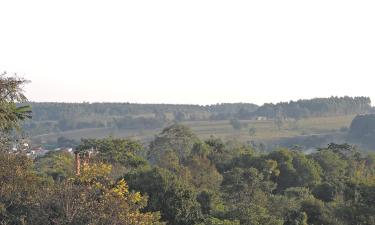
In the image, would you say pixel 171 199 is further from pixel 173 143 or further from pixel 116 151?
pixel 173 143

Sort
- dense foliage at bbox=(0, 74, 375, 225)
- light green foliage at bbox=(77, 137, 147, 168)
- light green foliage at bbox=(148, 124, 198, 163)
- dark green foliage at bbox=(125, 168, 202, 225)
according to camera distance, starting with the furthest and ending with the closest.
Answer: light green foliage at bbox=(148, 124, 198, 163)
light green foliage at bbox=(77, 137, 147, 168)
dark green foliage at bbox=(125, 168, 202, 225)
dense foliage at bbox=(0, 74, 375, 225)

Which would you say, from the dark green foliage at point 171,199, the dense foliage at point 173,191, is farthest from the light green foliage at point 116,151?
the dark green foliage at point 171,199

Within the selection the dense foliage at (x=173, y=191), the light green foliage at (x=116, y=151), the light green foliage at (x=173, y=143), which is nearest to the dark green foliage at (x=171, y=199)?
the dense foliage at (x=173, y=191)

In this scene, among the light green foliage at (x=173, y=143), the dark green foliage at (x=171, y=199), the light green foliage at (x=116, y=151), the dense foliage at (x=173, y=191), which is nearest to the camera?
the dense foliage at (x=173, y=191)

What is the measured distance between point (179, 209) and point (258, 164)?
116ft

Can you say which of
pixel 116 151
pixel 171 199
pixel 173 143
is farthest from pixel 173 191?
pixel 173 143

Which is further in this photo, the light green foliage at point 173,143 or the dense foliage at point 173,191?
the light green foliage at point 173,143

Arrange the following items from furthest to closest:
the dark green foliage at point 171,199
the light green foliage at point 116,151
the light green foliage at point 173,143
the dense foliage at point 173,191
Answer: the light green foliage at point 173,143 < the light green foliage at point 116,151 < the dark green foliage at point 171,199 < the dense foliage at point 173,191

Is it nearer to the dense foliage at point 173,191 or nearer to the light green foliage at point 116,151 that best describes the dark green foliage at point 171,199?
the dense foliage at point 173,191

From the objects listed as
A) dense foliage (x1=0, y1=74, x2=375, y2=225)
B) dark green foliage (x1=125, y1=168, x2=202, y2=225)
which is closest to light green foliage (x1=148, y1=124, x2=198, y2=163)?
dense foliage (x1=0, y1=74, x2=375, y2=225)

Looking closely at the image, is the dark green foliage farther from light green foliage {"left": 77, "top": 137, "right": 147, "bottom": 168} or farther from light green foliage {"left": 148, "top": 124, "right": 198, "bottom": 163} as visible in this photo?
light green foliage {"left": 148, "top": 124, "right": 198, "bottom": 163}

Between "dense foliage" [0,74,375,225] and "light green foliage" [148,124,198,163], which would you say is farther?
"light green foliage" [148,124,198,163]

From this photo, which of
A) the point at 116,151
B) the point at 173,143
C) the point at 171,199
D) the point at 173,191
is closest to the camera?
the point at 171,199

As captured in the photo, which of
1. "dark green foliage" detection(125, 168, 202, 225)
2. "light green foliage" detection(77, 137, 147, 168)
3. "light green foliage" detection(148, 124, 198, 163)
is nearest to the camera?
"dark green foliage" detection(125, 168, 202, 225)
